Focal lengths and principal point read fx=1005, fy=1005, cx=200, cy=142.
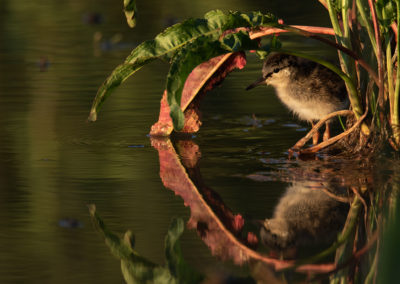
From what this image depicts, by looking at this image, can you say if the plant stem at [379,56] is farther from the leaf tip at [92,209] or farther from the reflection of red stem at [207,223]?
the leaf tip at [92,209]

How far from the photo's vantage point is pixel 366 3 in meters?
6.26

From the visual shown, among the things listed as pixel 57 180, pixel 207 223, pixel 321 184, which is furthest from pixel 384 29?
pixel 57 180

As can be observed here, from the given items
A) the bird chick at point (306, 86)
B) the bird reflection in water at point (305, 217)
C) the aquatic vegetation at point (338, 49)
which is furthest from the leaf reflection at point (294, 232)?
the bird chick at point (306, 86)

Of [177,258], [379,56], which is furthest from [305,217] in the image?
[379,56]

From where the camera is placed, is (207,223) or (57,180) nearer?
(207,223)

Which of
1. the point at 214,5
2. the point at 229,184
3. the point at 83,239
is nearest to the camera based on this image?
the point at 83,239

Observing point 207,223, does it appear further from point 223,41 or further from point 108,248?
point 223,41

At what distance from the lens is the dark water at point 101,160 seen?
4719 mm

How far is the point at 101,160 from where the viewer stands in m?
6.74

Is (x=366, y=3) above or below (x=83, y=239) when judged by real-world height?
above

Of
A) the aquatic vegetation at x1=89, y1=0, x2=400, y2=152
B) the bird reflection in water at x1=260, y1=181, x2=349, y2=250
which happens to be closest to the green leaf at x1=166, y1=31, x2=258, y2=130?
the aquatic vegetation at x1=89, y1=0, x2=400, y2=152

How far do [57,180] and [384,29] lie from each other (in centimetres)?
218

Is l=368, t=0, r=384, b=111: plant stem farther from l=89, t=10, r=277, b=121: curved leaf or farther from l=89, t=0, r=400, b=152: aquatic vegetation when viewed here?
l=89, t=10, r=277, b=121: curved leaf

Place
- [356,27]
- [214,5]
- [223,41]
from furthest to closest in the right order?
[214,5] < [356,27] < [223,41]
